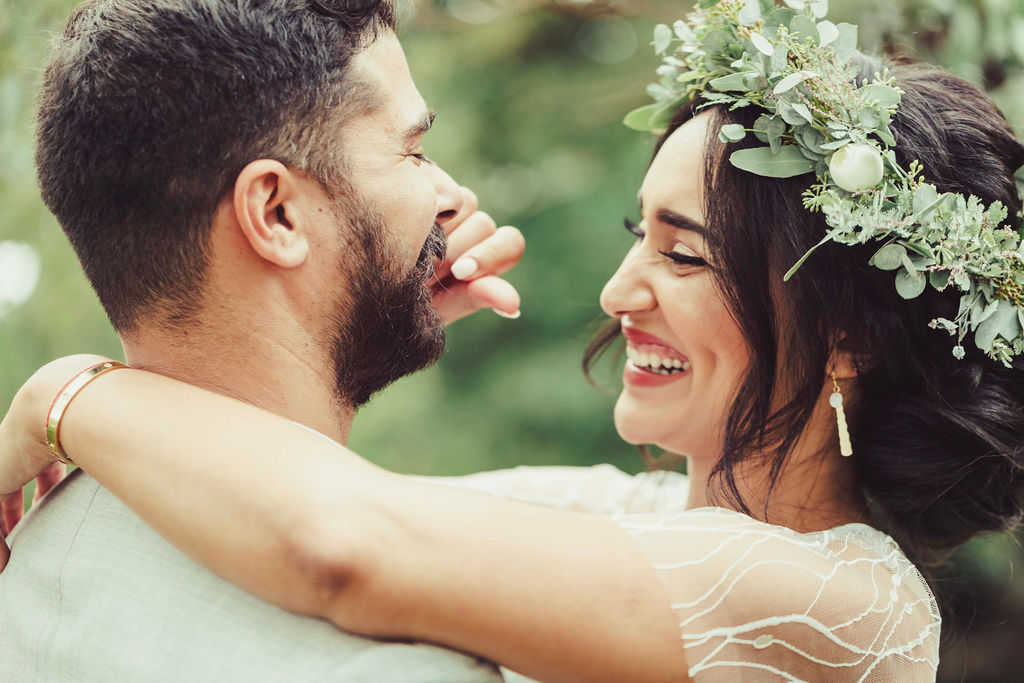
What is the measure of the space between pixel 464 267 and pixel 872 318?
1.13 m

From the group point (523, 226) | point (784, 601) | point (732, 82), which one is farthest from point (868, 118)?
point (523, 226)

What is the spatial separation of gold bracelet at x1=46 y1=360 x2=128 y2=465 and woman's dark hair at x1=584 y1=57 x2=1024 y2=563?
1.58 m

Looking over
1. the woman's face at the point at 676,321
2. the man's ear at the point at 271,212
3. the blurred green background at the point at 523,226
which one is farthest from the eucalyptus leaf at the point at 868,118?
the blurred green background at the point at 523,226

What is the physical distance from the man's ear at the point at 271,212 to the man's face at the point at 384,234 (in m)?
0.11

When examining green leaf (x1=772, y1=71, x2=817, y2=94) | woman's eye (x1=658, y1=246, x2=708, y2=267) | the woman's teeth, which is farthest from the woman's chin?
green leaf (x1=772, y1=71, x2=817, y2=94)

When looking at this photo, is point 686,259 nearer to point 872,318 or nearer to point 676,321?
point 676,321

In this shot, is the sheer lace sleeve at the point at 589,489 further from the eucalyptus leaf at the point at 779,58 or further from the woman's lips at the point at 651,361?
the eucalyptus leaf at the point at 779,58

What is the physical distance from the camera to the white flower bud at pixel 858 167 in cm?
225

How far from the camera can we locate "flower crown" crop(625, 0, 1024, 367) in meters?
2.29

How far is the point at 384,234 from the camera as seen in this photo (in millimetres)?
2238

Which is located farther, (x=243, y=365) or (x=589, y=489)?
(x=589, y=489)

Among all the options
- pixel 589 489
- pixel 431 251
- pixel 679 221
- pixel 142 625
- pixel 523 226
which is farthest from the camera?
pixel 523 226

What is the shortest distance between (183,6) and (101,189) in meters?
0.44

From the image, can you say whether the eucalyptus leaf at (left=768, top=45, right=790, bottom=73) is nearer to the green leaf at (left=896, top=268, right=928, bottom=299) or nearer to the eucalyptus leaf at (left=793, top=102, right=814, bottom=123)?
the eucalyptus leaf at (left=793, top=102, right=814, bottom=123)
